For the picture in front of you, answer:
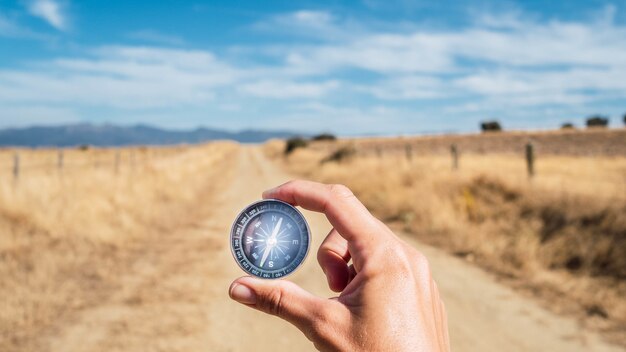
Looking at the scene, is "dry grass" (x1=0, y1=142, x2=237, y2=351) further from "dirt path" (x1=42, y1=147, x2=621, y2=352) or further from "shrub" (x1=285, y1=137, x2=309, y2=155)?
"shrub" (x1=285, y1=137, x2=309, y2=155)

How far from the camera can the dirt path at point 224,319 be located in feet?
15.3

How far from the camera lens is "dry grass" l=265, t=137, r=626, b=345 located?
6066 mm

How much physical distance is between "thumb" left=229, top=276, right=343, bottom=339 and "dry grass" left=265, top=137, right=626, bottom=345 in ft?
15.6

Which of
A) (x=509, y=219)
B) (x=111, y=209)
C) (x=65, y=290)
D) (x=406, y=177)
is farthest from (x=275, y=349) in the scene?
(x=406, y=177)

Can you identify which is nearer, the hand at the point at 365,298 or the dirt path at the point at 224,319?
the hand at the point at 365,298

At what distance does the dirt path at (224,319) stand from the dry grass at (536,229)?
0.50 metres

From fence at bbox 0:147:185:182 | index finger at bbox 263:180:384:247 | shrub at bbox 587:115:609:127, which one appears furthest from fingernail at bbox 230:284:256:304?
shrub at bbox 587:115:609:127

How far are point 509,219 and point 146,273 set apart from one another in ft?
20.9

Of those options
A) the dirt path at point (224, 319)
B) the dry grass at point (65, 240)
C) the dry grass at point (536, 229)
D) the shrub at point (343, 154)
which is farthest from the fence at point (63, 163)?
the dry grass at point (536, 229)

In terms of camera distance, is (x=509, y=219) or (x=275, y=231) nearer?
(x=275, y=231)

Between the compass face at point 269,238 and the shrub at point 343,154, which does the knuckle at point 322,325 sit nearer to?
the compass face at point 269,238

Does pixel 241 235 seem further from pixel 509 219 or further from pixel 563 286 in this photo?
pixel 509 219

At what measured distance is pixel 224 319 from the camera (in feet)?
17.3

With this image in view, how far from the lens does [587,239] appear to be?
7168 millimetres
